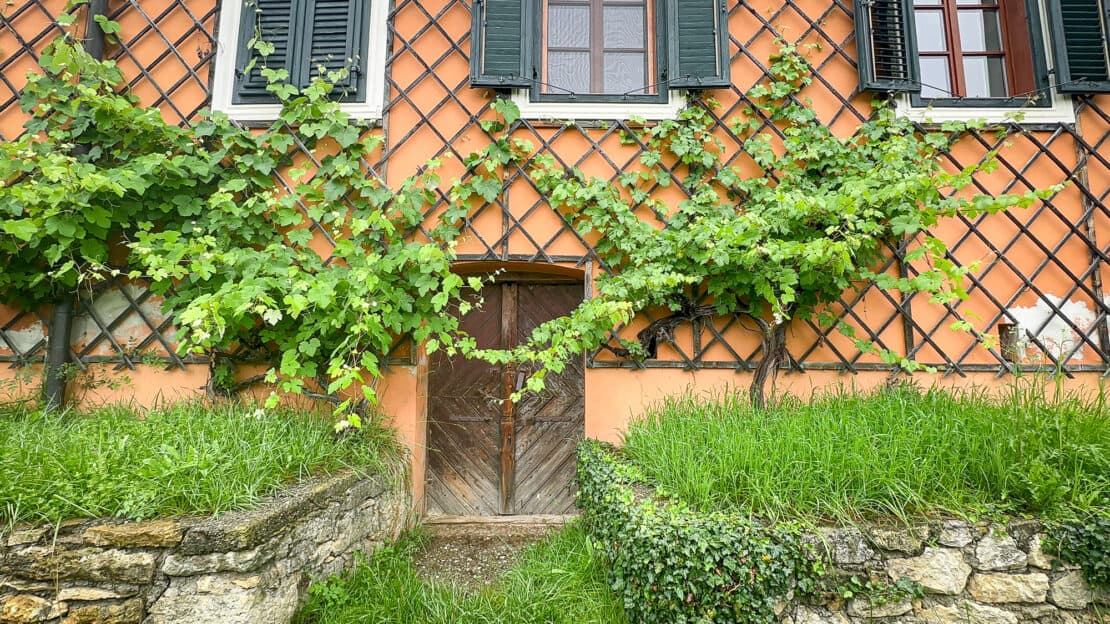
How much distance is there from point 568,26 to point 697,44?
949 millimetres

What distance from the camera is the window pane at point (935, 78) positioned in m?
4.05

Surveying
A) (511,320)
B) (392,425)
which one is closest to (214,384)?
(392,425)

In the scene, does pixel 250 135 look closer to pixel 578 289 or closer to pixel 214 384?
pixel 214 384

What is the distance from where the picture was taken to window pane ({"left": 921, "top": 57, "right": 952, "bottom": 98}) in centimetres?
405

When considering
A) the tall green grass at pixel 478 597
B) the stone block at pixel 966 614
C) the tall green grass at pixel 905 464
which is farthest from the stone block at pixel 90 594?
the stone block at pixel 966 614

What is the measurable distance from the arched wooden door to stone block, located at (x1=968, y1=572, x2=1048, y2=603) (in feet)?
7.98

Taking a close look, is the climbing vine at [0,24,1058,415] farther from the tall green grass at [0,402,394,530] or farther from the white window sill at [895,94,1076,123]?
the tall green grass at [0,402,394,530]

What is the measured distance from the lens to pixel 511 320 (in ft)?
13.8

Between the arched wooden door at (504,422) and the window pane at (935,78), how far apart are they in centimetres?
288

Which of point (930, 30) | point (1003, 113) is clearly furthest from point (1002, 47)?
point (1003, 113)

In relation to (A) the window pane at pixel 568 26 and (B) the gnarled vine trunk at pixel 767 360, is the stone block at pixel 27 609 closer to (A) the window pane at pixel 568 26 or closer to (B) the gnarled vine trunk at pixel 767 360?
(B) the gnarled vine trunk at pixel 767 360

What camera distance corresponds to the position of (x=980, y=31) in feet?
13.9

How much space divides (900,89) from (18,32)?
6260 millimetres

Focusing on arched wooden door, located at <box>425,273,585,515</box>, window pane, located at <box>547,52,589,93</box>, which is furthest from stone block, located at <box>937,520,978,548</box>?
window pane, located at <box>547,52,589,93</box>
